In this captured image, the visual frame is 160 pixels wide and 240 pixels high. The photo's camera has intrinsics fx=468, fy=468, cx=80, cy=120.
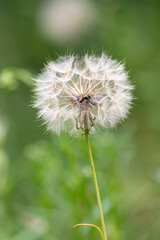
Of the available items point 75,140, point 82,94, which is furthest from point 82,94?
point 75,140

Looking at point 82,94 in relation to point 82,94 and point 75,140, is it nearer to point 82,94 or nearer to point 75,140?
point 82,94

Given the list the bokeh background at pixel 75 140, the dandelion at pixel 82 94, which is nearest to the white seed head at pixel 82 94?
the dandelion at pixel 82 94

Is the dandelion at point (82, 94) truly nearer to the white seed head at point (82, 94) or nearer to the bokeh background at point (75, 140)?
the white seed head at point (82, 94)

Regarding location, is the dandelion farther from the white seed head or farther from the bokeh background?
the bokeh background

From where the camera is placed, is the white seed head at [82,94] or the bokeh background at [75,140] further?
the bokeh background at [75,140]

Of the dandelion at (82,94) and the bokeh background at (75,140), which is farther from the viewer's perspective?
the bokeh background at (75,140)

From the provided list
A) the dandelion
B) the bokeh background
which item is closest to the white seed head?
the dandelion
